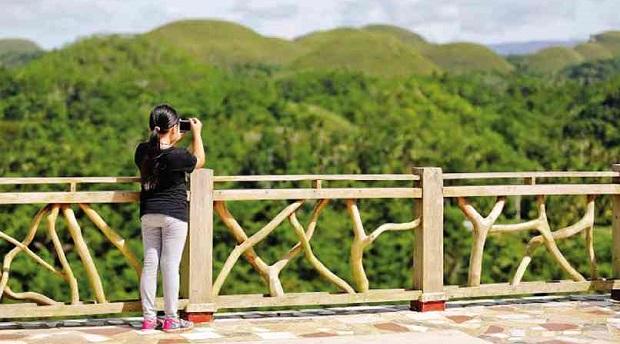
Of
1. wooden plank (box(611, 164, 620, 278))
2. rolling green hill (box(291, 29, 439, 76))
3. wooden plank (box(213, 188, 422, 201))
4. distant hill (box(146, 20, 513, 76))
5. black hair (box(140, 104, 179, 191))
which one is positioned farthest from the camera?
distant hill (box(146, 20, 513, 76))

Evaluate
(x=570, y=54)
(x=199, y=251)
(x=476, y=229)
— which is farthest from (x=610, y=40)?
(x=199, y=251)

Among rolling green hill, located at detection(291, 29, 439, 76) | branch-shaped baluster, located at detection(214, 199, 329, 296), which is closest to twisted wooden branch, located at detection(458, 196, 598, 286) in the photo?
branch-shaped baluster, located at detection(214, 199, 329, 296)

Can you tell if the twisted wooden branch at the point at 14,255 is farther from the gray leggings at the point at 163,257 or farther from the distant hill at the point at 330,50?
the distant hill at the point at 330,50

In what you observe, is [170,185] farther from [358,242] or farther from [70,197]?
[358,242]

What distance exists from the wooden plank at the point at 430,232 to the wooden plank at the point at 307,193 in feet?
0.28

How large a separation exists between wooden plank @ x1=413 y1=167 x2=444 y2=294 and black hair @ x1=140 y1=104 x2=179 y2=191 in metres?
1.83

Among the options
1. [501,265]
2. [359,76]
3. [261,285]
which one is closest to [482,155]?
[501,265]

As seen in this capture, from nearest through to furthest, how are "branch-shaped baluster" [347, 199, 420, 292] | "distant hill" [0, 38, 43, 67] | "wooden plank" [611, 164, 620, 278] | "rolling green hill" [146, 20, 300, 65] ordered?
"branch-shaped baluster" [347, 199, 420, 292] → "wooden plank" [611, 164, 620, 278] → "distant hill" [0, 38, 43, 67] → "rolling green hill" [146, 20, 300, 65]

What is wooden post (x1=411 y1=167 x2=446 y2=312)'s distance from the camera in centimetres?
713

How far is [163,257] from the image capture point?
251 inches

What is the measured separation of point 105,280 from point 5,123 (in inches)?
722

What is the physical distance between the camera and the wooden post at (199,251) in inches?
257

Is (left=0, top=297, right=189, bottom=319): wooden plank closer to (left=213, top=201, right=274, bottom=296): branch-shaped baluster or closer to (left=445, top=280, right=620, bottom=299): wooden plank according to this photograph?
(left=213, top=201, right=274, bottom=296): branch-shaped baluster

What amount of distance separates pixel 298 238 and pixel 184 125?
1.13 metres
